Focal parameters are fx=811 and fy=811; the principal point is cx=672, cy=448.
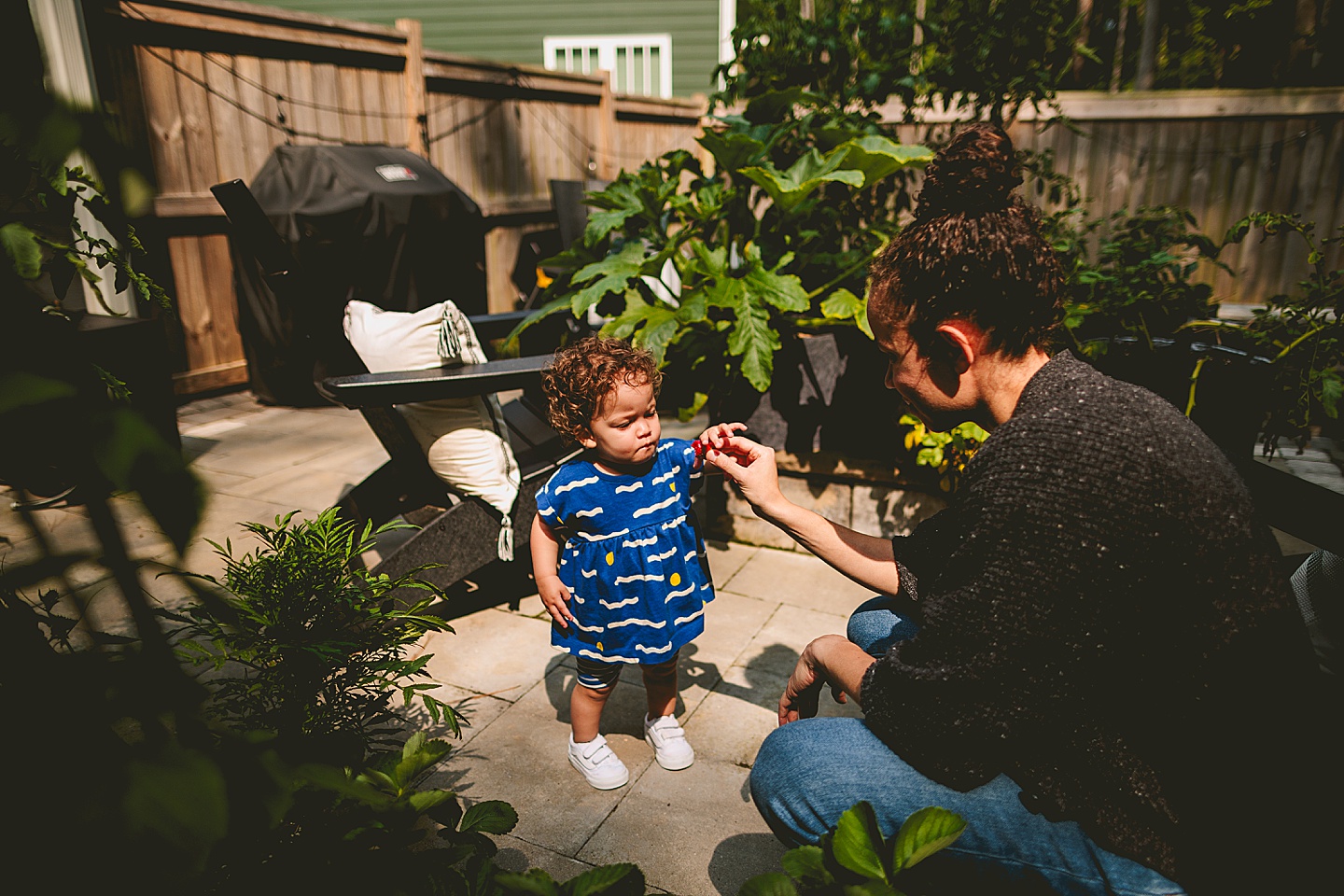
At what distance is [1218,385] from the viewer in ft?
8.27

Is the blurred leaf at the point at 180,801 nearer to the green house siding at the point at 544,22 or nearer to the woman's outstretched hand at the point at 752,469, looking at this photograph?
the woman's outstretched hand at the point at 752,469

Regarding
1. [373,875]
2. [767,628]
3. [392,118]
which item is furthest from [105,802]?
[392,118]

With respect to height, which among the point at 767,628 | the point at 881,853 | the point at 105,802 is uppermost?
the point at 105,802

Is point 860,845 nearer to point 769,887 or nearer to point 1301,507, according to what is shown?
point 769,887

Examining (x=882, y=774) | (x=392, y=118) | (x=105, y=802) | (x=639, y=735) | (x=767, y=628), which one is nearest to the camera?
(x=105, y=802)

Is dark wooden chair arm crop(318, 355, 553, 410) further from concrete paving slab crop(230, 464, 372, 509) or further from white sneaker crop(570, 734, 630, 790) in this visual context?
concrete paving slab crop(230, 464, 372, 509)

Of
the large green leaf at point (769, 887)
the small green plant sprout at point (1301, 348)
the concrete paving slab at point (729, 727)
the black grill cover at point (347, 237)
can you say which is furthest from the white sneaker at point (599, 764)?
the black grill cover at point (347, 237)

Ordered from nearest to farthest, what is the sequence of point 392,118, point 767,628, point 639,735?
point 639,735, point 767,628, point 392,118

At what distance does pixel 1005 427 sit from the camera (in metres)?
1.16

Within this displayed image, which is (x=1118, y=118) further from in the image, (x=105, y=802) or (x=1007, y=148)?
(x=105, y=802)

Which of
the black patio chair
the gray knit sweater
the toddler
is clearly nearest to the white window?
the black patio chair

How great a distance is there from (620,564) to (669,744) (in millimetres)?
507

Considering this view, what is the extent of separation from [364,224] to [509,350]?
2525mm

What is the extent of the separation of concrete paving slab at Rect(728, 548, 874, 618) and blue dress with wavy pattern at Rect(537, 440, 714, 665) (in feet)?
3.43
